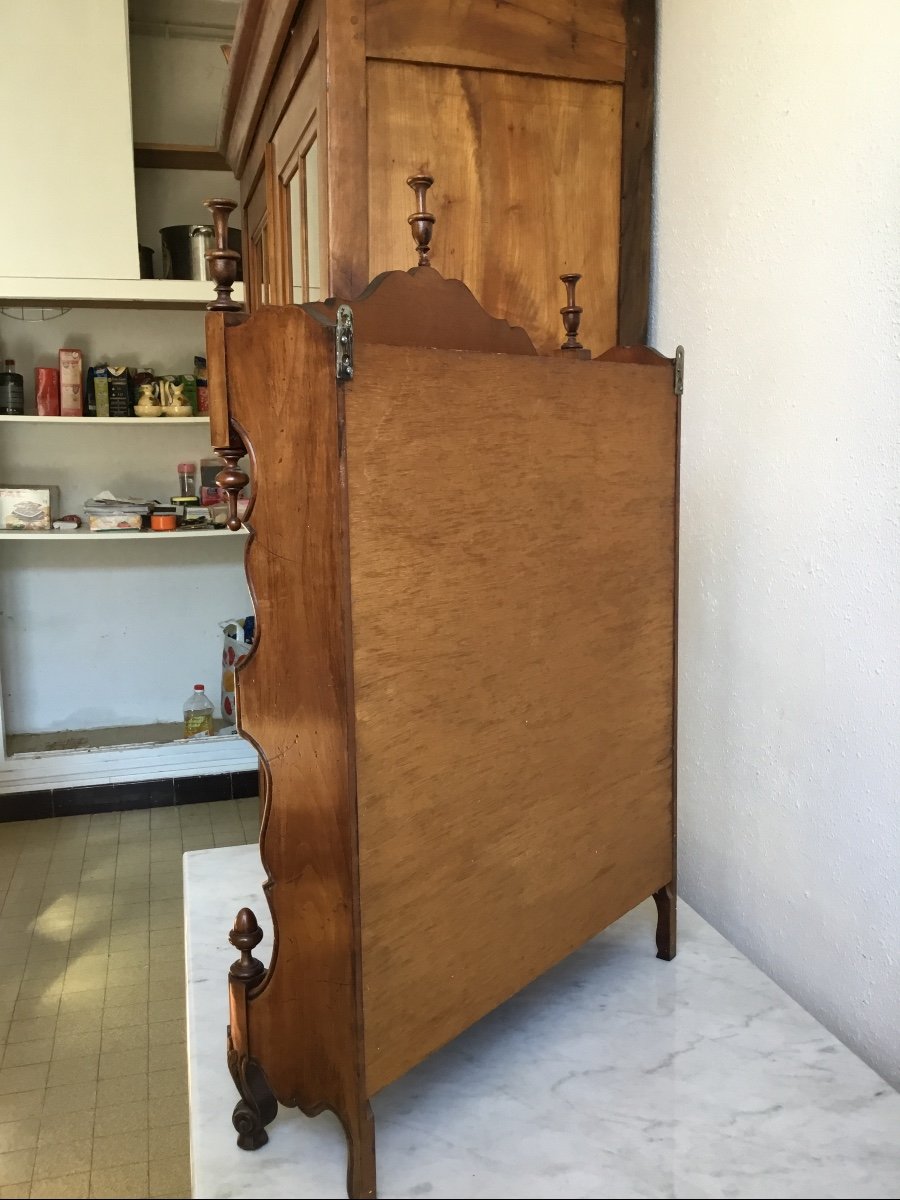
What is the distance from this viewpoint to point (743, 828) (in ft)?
4.62

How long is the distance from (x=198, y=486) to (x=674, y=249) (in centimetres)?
228

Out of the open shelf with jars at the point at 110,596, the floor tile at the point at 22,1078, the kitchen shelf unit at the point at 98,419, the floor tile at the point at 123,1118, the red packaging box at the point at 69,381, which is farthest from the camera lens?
the open shelf with jars at the point at 110,596

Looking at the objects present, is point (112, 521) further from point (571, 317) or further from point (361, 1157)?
point (361, 1157)

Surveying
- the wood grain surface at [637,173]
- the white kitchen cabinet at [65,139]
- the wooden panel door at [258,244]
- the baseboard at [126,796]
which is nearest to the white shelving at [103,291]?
the white kitchen cabinet at [65,139]

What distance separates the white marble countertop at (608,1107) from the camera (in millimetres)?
918

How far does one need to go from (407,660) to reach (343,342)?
0.98ft

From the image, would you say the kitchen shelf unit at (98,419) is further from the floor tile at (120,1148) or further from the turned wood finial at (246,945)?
the turned wood finial at (246,945)

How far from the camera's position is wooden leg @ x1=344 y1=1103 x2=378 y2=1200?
Answer: 87cm

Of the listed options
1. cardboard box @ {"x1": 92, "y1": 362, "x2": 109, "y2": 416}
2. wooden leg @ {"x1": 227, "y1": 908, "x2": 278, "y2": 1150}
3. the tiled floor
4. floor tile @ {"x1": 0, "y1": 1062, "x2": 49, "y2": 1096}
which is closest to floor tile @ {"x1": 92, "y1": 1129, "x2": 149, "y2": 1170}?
the tiled floor

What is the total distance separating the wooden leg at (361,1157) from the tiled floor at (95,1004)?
2.69ft

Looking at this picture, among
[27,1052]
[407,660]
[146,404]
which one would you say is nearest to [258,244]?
[146,404]

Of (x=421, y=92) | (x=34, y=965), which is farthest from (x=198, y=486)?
(x=421, y=92)

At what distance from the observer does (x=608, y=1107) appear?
1.02 meters

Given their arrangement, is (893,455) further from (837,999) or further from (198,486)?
(198,486)
